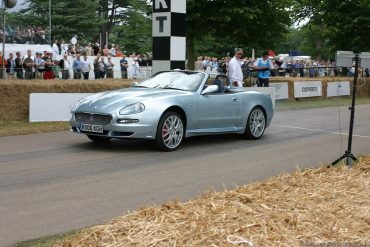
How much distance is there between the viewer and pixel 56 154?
963cm

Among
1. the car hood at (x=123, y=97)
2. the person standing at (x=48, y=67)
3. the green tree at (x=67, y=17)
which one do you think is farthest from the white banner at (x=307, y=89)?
the green tree at (x=67, y=17)

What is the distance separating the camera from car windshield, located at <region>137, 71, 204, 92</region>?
35.6ft

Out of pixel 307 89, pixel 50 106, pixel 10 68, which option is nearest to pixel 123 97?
pixel 50 106

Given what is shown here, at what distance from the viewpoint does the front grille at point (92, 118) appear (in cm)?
970

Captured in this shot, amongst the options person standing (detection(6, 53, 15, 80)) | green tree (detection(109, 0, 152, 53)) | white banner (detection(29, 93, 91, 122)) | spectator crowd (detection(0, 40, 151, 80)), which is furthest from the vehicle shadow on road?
green tree (detection(109, 0, 152, 53))

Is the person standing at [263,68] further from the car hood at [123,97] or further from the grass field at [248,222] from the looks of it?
the grass field at [248,222]

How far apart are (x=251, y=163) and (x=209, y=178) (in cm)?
144

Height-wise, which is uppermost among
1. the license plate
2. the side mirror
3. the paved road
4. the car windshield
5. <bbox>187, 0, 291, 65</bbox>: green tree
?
<bbox>187, 0, 291, 65</bbox>: green tree

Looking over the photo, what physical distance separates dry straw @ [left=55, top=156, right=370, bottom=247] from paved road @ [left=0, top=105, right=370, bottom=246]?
1.12 metres

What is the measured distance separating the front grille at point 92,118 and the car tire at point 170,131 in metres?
Answer: 0.89

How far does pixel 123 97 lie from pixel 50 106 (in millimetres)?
4995

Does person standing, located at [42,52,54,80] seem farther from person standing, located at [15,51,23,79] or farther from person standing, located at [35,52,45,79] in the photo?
person standing, located at [15,51,23,79]

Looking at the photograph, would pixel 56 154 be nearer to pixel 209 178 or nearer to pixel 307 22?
pixel 209 178

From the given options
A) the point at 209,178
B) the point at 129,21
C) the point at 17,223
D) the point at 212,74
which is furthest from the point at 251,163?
the point at 129,21
